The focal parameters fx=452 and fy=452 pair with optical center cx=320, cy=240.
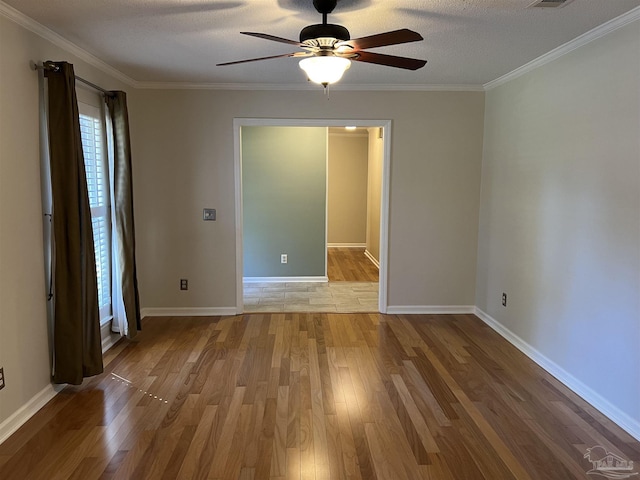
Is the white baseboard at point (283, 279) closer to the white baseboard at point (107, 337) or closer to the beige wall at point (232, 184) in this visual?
the beige wall at point (232, 184)

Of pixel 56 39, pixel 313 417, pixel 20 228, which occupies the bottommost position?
pixel 313 417

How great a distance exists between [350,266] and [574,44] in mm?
5075

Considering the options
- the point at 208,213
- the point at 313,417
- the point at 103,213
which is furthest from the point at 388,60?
the point at 208,213

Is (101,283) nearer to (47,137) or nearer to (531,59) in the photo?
(47,137)

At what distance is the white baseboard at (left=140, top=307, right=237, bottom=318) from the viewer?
473cm

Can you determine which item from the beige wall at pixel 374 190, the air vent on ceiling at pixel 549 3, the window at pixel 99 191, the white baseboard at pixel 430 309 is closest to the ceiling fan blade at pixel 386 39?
the air vent on ceiling at pixel 549 3

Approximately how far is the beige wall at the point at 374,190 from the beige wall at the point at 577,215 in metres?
3.40

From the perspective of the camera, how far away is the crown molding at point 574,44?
256 cm

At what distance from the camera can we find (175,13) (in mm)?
2543

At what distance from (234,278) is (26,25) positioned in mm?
2801

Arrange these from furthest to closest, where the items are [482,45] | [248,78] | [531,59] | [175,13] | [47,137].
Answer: [248,78] < [531,59] < [482,45] < [47,137] < [175,13]

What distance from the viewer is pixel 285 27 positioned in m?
2.77

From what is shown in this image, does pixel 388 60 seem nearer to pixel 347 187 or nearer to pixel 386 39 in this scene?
pixel 386 39

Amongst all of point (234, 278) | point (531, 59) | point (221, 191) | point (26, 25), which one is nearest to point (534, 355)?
point (531, 59)
